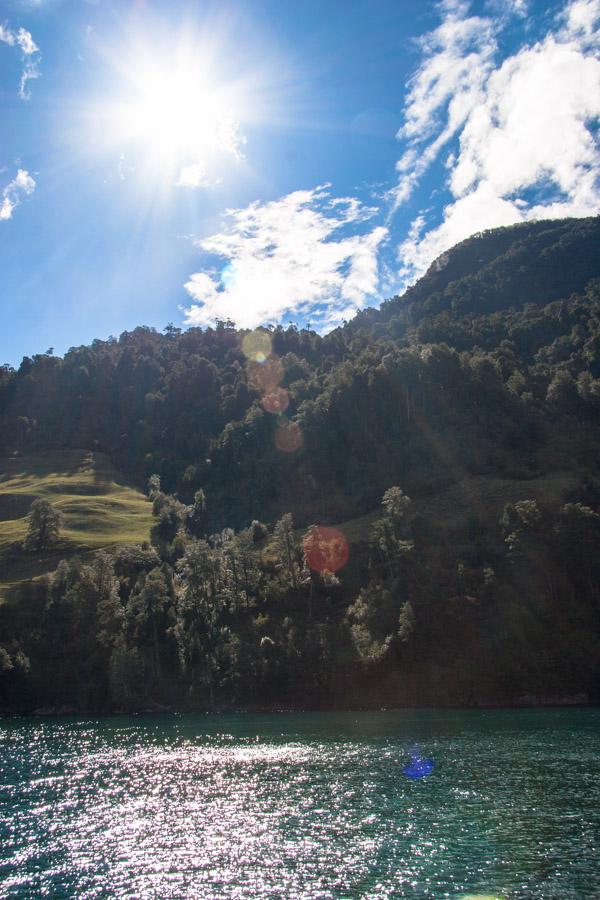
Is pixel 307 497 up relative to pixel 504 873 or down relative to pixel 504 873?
up

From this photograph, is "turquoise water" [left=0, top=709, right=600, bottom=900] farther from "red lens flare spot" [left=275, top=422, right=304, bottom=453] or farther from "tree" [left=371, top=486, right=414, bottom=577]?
"red lens flare spot" [left=275, top=422, right=304, bottom=453]

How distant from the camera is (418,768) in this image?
57281mm

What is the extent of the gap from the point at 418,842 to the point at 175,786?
23.9 metres

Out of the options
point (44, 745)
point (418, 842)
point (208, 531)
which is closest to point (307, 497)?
point (208, 531)

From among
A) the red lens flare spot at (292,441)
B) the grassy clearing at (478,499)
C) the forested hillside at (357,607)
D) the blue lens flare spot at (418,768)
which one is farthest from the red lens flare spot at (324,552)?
the blue lens flare spot at (418,768)

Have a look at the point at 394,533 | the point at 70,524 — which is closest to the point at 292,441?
the point at 70,524

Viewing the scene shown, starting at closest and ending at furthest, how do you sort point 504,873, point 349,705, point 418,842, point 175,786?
point 504,873
point 418,842
point 175,786
point 349,705

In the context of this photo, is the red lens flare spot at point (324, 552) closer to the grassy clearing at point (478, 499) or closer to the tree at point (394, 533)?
the grassy clearing at point (478, 499)

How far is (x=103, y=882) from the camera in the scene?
3347cm

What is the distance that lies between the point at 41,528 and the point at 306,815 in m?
122

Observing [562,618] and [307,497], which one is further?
[307,497]

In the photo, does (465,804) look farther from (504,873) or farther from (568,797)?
(504,873)

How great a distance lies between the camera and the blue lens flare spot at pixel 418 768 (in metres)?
55.1

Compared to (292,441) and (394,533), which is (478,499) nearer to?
(394,533)
